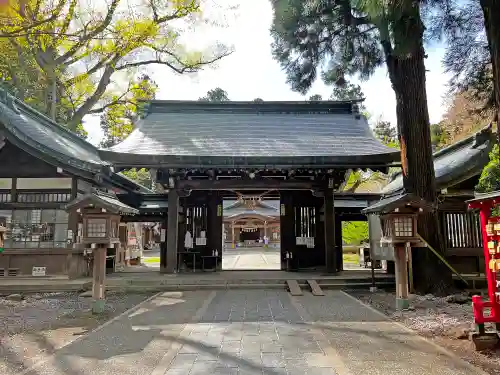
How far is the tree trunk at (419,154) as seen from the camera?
927 centimetres

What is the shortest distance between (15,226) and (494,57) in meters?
12.7

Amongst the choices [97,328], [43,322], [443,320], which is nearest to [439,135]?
[443,320]

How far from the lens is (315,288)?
1019 centimetres

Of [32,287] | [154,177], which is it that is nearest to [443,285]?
[154,177]

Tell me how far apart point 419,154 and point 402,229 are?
8.77 feet

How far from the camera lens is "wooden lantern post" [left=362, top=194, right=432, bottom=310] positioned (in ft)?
25.3

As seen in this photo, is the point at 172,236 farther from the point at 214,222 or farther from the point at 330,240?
the point at 330,240

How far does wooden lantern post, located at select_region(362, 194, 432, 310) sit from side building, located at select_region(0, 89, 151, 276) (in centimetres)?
855

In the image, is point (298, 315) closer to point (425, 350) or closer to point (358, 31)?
point (425, 350)

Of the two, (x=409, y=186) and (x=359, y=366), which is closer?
(x=359, y=366)

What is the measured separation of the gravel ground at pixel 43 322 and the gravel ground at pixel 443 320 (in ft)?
18.3

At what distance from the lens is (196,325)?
650 centimetres

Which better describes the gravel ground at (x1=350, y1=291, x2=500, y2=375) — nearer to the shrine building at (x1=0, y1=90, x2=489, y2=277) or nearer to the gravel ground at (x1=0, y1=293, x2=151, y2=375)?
the shrine building at (x1=0, y1=90, x2=489, y2=277)

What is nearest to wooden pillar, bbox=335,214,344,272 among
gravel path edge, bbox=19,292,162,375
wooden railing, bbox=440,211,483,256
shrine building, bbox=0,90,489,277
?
shrine building, bbox=0,90,489,277
